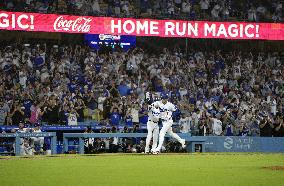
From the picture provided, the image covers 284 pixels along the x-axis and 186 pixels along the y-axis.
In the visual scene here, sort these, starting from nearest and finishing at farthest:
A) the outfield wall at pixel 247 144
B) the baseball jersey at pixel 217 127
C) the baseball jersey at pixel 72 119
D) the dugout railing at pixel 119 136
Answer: the dugout railing at pixel 119 136, the baseball jersey at pixel 72 119, the outfield wall at pixel 247 144, the baseball jersey at pixel 217 127

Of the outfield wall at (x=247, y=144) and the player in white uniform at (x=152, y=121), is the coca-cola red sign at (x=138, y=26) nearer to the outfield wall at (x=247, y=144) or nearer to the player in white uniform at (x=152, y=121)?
the outfield wall at (x=247, y=144)

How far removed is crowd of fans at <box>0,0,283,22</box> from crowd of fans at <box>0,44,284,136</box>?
6.20 ft

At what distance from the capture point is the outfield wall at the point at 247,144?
26.2 m

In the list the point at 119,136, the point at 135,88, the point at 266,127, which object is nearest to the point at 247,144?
the point at 266,127

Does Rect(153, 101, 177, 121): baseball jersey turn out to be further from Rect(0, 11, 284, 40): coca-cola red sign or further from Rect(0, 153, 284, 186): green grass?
Rect(0, 11, 284, 40): coca-cola red sign

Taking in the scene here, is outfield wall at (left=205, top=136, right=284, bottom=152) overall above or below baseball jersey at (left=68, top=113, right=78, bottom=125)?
below

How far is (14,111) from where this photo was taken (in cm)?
2417

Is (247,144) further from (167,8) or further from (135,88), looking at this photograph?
(167,8)

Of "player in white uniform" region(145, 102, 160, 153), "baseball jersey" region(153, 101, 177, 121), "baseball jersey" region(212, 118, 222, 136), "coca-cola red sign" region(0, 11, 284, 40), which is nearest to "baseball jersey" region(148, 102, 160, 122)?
"player in white uniform" region(145, 102, 160, 153)

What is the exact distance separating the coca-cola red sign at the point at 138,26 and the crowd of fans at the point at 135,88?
3.62ft

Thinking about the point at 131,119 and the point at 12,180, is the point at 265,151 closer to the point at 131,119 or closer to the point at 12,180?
the point at 131,119

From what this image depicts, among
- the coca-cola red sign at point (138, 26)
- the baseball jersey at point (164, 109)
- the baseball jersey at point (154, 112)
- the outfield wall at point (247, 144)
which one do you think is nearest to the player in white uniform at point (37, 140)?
the baseball jersey at point (154, 112)

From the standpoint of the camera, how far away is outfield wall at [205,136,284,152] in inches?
1032

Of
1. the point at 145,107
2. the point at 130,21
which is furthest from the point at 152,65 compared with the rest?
the point at 145,107
